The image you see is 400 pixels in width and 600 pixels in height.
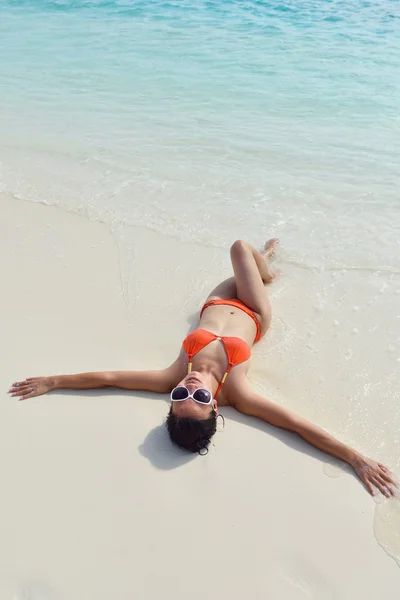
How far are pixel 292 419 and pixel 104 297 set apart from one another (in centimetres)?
206

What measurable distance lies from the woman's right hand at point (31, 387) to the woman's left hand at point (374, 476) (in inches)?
81.8

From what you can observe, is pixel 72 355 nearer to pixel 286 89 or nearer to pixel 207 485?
pixel 207 485

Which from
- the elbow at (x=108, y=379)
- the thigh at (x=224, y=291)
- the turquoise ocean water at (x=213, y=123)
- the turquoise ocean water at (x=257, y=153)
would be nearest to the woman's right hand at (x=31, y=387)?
the elbow at (x=108, y=379)

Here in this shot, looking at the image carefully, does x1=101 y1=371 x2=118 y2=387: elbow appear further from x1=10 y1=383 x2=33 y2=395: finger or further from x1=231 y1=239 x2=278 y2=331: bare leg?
x1=231 y1=239 x2=278 y2=331: bare leg

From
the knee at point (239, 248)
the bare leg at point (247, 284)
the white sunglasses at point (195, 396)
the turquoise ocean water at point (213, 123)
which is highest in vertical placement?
the knee at point (239, 248)

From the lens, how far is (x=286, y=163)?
24.3 feet

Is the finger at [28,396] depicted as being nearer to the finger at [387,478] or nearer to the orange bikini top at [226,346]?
the orange bikini top at [226,346]

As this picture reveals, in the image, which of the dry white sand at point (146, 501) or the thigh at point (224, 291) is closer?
the dry white sand at point (146, 501)

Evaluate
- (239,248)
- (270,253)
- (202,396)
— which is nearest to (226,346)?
(202,396)

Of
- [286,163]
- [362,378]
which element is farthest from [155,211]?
[362,378]

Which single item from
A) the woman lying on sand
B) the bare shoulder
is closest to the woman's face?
the woman lying on sand

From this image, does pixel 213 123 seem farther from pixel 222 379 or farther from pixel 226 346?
pixel 222 379

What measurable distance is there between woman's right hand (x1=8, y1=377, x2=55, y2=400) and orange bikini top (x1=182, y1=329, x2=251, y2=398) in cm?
98

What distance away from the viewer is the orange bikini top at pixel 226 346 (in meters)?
4.11
